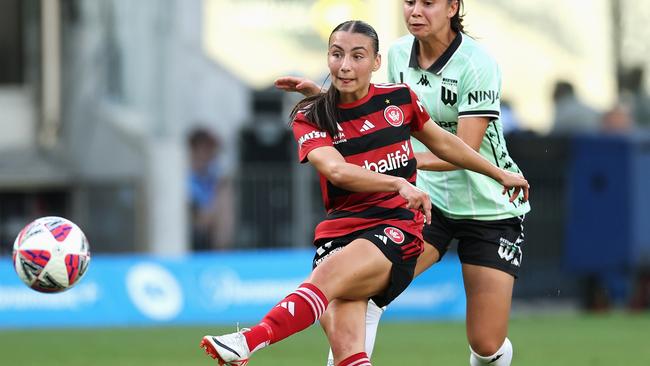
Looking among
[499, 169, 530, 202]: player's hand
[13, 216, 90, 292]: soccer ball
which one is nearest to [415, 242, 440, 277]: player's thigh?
[499, 169, 530, 202]: player's hand

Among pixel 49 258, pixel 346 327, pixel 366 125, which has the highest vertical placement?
pixel 366 125

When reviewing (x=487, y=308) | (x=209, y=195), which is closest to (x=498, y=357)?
(x=487, y=308)

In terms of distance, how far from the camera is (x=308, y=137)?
8062 millimetres

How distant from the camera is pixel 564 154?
20.6 meters

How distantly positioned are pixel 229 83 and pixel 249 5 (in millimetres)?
5700

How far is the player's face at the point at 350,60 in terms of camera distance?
7.93 meters

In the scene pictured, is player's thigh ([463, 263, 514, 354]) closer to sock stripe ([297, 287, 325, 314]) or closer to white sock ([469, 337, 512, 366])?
white sock ([469, 337, 512, 366])

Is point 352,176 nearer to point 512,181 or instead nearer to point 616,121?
point 512,181

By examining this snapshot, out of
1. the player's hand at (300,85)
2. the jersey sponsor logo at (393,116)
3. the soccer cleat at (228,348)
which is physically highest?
the player's hand at (300,85)

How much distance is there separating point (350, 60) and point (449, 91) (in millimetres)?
1186

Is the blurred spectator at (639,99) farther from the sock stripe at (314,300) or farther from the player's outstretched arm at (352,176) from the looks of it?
the sock stripe at (314,300)

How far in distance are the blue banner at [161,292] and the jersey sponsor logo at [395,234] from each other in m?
10.1

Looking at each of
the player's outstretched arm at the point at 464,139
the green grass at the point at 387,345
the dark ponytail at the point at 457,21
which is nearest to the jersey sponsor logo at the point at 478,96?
the player's outstretched arm at the point at 464,139

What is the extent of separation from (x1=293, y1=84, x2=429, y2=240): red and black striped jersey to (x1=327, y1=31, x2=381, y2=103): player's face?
17cm
